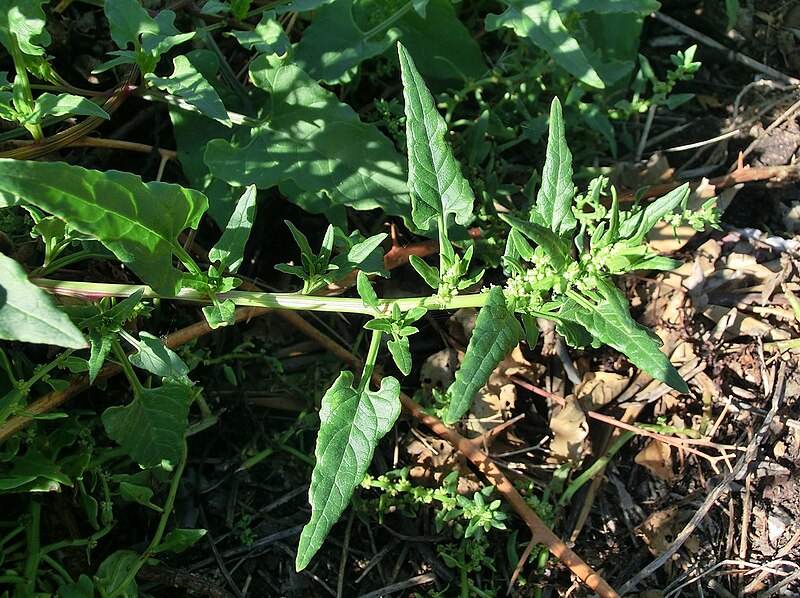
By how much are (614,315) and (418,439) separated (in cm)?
98

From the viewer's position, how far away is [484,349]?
166 centimetres

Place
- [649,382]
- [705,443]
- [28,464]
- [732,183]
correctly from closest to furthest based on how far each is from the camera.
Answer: [28,464]
[705,443]
[649,382]
[732,183]

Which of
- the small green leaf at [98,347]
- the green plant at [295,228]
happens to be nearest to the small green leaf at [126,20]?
the green plant at [295,228]

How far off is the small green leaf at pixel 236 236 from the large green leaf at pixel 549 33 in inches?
40.2

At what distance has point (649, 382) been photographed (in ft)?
8.77

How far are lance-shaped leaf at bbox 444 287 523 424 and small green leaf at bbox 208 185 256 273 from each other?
1.98ft

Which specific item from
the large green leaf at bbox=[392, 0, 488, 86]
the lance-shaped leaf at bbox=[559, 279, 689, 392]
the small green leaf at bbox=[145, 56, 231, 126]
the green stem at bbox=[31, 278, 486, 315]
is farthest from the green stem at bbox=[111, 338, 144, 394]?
the large green leaf at bbox=[392, 0, 488, 86]

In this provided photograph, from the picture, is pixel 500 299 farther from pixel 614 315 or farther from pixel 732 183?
pixel 732 183

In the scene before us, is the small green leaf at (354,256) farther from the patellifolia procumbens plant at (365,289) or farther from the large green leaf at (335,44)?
the large green leaf at (335,44)

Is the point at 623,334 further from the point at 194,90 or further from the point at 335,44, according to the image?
the point at 335,44

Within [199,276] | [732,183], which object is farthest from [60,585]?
[732,183]

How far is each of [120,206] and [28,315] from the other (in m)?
0.32

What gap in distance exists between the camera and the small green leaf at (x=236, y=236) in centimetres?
185

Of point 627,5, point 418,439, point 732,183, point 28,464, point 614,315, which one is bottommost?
point 418,439
